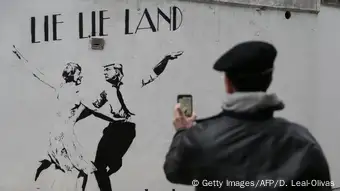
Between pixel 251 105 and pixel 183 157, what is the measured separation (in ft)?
1.24

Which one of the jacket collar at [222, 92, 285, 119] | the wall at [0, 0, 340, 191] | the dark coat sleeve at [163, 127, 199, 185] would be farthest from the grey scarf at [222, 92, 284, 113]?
the wall at [0, 0, 340, 191]

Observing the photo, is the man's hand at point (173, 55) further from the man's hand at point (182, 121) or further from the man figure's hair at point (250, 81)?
the man figure's hair at point (250, 81)

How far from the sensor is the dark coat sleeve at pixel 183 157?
2.22 meters

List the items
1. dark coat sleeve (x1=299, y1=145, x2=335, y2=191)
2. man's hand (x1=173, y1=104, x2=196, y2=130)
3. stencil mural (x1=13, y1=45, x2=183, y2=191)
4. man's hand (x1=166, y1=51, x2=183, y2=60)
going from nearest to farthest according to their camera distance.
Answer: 1. dark coat sleeve (x1=299, y1=145, x2=335, y2=191)
2. man's hand (x1=173, y1=104, x2=196, y2=130)
3. stencil mural (x1=13, y1=45, x2=183, y2=191)
4. man's hand (x1=166, y1=51, x2=183, y2=60)

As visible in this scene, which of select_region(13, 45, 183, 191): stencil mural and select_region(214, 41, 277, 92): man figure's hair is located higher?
select_region(214, 41, 277, 92): man figure's hair

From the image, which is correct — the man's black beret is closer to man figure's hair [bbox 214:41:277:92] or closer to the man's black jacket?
man figure's hair [bbox 214:41:277:92]

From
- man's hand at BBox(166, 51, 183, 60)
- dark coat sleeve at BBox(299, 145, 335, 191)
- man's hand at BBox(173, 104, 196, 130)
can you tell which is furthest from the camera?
man's hand at BBox(166, 51, 183, 60)

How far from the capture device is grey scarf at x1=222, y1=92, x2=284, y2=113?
7.13 feet

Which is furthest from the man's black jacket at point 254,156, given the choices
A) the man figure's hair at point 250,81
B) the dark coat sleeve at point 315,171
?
the man figure's hair at point 250,81

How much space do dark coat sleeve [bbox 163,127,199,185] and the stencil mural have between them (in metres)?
3.48

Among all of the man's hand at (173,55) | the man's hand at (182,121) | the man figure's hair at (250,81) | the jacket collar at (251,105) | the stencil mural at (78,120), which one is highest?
the man's hand at (173,55)

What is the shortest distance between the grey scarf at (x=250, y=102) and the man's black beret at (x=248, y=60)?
10 cm

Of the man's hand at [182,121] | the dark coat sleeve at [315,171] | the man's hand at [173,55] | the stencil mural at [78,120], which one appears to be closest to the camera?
the dark coat sleeve at [315,171]

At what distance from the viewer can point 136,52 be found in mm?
5793
